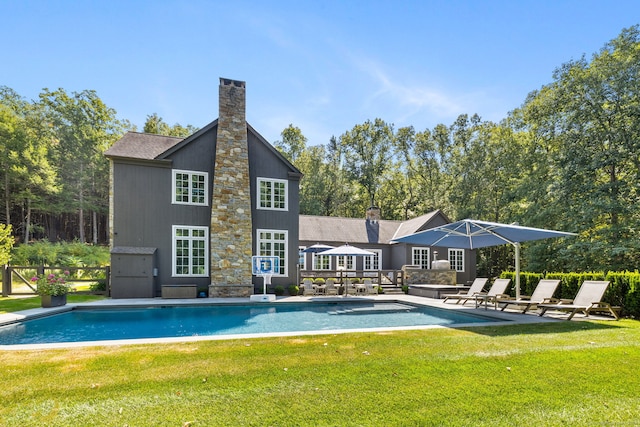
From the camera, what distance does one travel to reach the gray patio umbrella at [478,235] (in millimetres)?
10267

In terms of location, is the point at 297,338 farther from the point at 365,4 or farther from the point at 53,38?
the point at 53,38

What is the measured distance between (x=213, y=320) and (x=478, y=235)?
981cm

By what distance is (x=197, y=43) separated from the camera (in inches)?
456

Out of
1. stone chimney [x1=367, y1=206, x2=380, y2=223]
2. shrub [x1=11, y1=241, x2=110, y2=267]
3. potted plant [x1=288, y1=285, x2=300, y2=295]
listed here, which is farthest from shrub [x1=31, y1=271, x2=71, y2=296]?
stone chimney [x1=367, y1=206, x2=380, y2=223]

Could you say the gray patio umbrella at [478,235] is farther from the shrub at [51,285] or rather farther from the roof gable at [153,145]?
the shrub at [51,285]

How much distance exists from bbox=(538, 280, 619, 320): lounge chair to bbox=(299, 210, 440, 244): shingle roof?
512 inches

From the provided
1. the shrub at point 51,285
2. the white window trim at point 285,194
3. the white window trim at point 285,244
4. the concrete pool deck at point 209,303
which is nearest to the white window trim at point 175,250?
the concrete pool deck at point 209,303

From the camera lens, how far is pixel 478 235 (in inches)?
504

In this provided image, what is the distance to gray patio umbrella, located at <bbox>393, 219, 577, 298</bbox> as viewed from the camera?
10267mm

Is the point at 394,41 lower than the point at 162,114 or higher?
lower

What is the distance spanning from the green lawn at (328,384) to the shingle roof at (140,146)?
10676mm

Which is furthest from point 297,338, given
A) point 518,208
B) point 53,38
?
point 518,208

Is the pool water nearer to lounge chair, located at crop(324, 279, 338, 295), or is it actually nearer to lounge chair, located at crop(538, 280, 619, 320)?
lounge chair, located at crop(538, 280, 619, 320)

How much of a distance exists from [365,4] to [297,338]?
992cm
